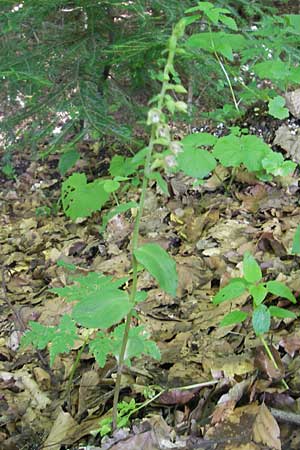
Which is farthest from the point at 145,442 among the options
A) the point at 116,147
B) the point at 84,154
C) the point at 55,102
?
the point at 84,154

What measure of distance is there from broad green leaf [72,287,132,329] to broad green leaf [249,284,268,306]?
47 cm

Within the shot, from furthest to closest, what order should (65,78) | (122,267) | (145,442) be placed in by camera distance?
1. (65,78)
2. (122,267)
3. (145,442)

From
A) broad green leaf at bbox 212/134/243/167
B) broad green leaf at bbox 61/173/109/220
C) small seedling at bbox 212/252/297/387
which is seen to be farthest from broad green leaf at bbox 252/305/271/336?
broad green leaf at bbox 61/173/109/220

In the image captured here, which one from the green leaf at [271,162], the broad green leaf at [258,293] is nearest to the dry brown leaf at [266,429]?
the broad green leaf at [258,293]

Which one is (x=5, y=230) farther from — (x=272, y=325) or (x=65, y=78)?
(x=272, y=325)

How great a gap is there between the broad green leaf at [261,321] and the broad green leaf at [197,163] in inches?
38.3

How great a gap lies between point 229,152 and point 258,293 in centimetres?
120

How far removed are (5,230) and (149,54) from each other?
1.84 m

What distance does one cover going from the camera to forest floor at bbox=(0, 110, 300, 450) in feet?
4.69

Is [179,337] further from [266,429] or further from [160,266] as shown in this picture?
[160,266]

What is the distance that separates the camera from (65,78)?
324 cm

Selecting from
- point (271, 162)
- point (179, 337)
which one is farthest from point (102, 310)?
point (271, 162)

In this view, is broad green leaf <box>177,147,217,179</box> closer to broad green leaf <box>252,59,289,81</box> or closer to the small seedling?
broad green leaf <box>252,59,289,81</box>

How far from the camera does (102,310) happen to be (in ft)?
3.87
